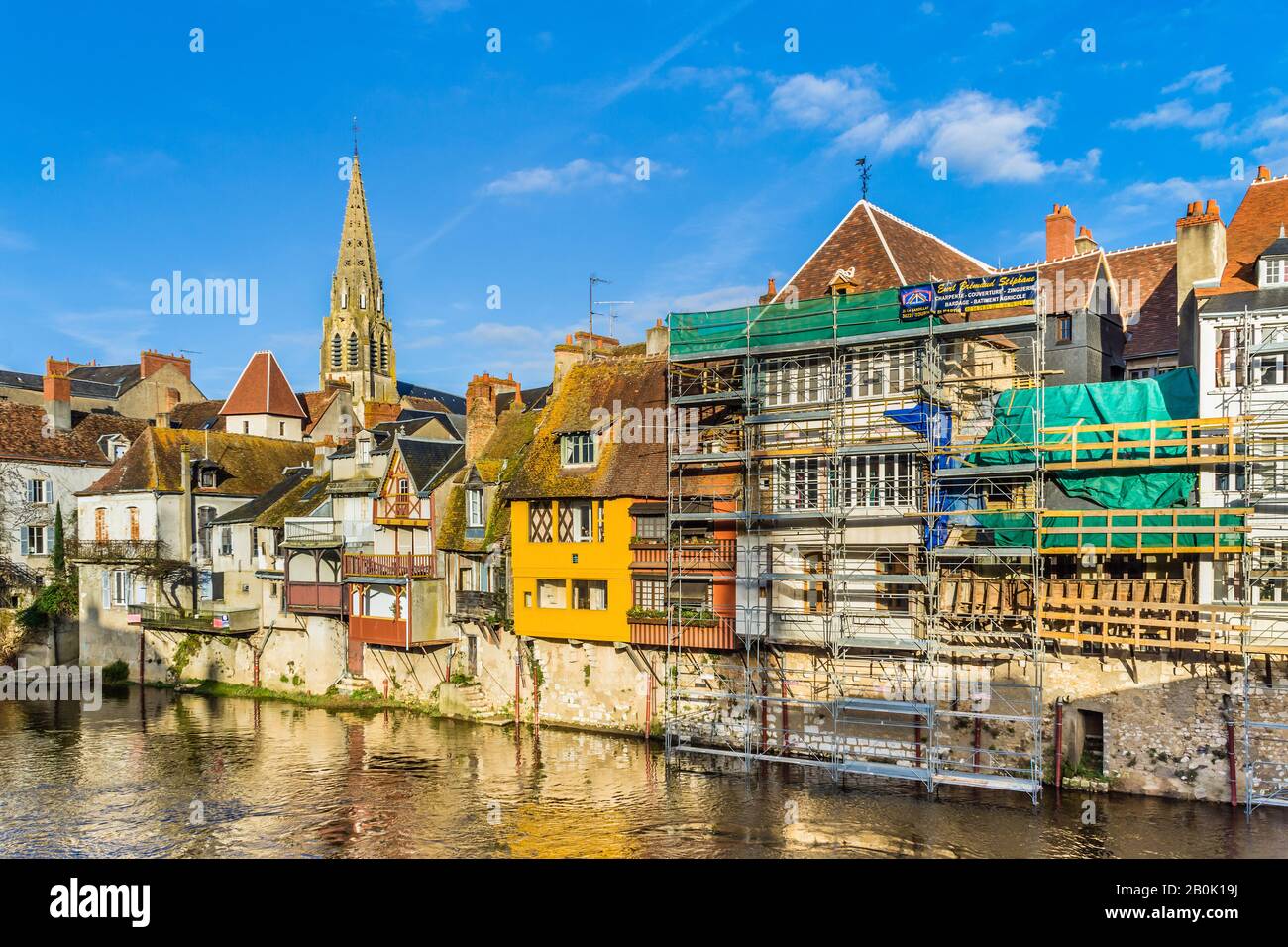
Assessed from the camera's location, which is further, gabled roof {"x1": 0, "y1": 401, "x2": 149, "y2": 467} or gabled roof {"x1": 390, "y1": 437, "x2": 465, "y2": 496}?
gabled roof {"x1": 0, "y1": 401, "x2": 149, "y2": 467}

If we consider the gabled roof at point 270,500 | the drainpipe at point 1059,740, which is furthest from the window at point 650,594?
the gabled roof at point 270,500

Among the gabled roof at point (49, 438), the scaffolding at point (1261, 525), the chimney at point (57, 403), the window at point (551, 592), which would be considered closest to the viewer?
the scaffolding at point (1261, 525)

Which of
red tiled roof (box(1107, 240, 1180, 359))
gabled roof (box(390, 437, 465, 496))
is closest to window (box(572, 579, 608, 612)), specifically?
gabled roof (box(390, 437, 465, 496))

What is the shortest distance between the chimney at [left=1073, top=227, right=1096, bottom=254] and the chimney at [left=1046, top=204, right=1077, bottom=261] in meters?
1.05

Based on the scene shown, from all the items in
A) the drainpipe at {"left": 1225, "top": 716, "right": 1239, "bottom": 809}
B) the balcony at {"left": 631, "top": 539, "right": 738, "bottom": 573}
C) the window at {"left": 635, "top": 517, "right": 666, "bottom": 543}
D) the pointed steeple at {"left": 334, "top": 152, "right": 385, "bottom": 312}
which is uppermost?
the pointed steeple at {"left": 334, "top": 152, "right": 385, "bottom": 312}

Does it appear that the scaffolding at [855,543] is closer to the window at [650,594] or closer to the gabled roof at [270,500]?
the window at [650,594]

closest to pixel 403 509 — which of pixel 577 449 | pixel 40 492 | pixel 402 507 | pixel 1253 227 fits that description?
pixel 402 507

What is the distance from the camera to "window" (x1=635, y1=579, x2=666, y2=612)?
1228 inches

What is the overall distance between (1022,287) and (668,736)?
1545 centimetres

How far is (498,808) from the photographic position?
25.5 meters

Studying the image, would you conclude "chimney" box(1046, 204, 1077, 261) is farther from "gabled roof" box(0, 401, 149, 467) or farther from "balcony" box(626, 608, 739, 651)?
"gabled roof" box(0, 401, 149, 467)

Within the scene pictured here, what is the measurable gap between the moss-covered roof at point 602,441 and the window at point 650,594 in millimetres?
2610

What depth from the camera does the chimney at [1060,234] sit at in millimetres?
38938
